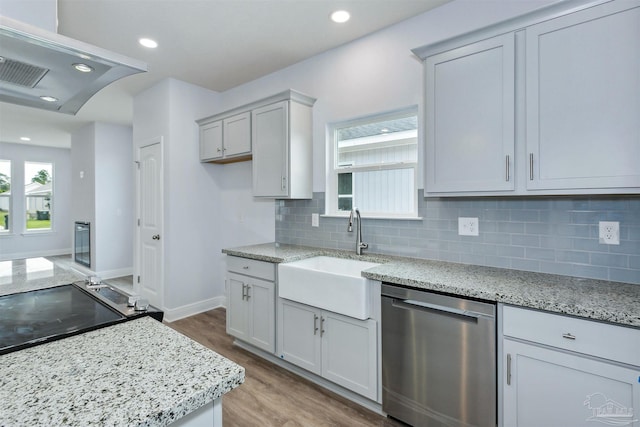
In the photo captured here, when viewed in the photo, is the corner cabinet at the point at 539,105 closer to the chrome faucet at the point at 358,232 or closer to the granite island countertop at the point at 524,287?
the granite island countertop at the point at 524,287

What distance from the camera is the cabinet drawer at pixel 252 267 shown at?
2.70 metres

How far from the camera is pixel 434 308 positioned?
5.96ft

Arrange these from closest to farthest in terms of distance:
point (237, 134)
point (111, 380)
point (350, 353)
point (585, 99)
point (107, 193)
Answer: point (111, 380) < point (585, 99) < point (350, 353) < point (237, 134) < point (107, 193)

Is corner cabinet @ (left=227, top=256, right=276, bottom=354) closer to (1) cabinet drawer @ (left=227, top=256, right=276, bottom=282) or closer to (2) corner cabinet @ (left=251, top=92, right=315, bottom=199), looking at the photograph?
(1) cabinet drawer @ (left=227, top=256, right=276, bottom=282)

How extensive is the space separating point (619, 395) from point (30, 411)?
78.1 inches

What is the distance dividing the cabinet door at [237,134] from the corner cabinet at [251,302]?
3.88ft

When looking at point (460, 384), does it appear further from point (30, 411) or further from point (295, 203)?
point (295, 203)

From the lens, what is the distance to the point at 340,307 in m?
2.19

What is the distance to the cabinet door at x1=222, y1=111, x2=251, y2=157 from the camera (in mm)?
3377

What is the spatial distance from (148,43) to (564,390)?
3.88 metres

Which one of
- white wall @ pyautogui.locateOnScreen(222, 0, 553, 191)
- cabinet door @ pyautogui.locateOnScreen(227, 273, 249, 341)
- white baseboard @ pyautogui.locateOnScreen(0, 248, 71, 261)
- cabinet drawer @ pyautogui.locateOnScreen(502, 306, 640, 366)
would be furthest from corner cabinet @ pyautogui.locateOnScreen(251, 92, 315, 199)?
white baseboard @ pyautogui.locateOnScreen(0, 248, 71, 261)

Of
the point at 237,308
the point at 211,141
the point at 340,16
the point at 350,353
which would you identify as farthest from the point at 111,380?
the point at 211,141

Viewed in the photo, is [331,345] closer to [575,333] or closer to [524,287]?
[524,287]

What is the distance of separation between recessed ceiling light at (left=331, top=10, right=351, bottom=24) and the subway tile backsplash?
1.55m
